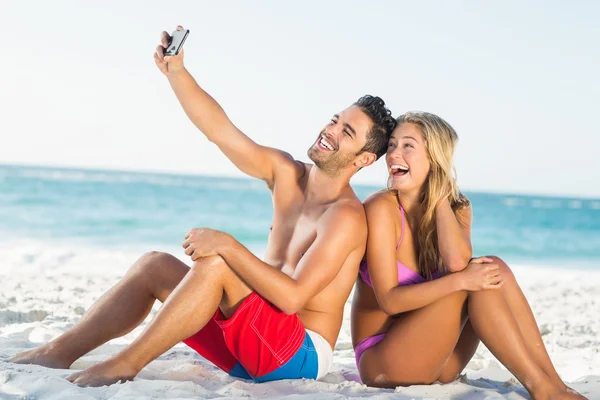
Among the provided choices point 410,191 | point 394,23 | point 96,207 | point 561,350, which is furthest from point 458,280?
point 394,23

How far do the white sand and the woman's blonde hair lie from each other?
2.00 feet

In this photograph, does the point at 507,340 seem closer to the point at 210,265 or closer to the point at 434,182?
the point at 434,182

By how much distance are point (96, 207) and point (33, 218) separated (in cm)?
283

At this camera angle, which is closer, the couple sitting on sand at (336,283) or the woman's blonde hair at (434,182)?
the couple sitting on sand at (336,283)

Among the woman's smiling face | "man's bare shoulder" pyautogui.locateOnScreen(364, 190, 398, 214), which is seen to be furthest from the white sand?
the woman's smiling face

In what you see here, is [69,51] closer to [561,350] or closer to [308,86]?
[308,86]

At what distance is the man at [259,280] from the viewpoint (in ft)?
9.80

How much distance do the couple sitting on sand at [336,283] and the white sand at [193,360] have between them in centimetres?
12

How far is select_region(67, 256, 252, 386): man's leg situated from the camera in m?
2.97

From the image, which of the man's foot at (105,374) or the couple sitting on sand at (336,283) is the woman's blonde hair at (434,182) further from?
the man's foot at (105,374)

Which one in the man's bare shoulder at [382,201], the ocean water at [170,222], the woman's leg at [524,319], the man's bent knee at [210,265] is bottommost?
the ocean water at [170,222]

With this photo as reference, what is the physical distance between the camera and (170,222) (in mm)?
18656

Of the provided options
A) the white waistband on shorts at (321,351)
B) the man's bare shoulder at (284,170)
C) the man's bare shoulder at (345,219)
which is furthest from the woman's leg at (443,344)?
the man's bare shoulder at (284,170)

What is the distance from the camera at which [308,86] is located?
24812 millimetres
